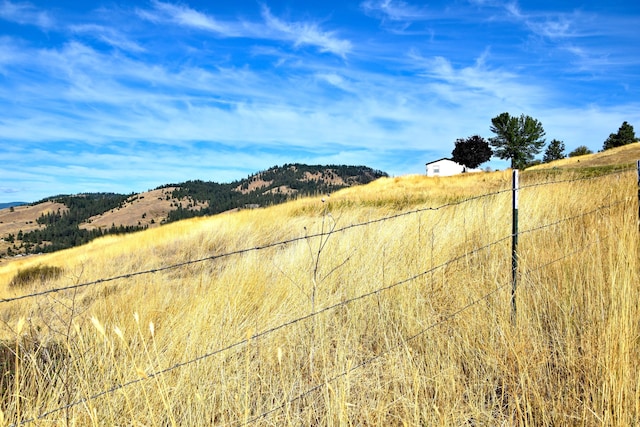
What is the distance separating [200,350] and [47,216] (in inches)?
7619

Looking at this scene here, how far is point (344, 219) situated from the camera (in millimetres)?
8969

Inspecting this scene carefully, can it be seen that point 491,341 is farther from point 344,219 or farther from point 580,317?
point 344,219

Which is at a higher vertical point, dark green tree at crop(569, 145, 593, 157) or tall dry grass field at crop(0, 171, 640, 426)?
dark green tree at crop(569, 145, 593, 157)

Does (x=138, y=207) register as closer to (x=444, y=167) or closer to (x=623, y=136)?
(x=444, y=167)

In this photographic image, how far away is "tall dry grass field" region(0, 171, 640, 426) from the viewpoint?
221 centimetres

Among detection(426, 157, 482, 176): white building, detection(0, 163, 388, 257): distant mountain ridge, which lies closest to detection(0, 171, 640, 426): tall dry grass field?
detection(426, 157, 482, 176): white building

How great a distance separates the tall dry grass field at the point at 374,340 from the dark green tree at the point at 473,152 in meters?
41.7

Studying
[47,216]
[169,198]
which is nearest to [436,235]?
[169,198]

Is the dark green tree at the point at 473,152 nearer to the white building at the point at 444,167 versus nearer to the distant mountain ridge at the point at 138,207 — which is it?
the white building at the point at 444,167

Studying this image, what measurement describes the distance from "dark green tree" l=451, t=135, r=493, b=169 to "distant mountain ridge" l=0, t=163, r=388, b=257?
75.0m

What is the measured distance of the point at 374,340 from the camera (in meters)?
3.44

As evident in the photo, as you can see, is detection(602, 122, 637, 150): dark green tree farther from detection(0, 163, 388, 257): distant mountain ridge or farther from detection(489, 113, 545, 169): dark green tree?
detection(0, 163, 388, 257): distant mountain ridge

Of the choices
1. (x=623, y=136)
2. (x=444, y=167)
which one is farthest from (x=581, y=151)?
(x=444, y=167)

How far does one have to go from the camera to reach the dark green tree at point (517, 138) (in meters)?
48.7
